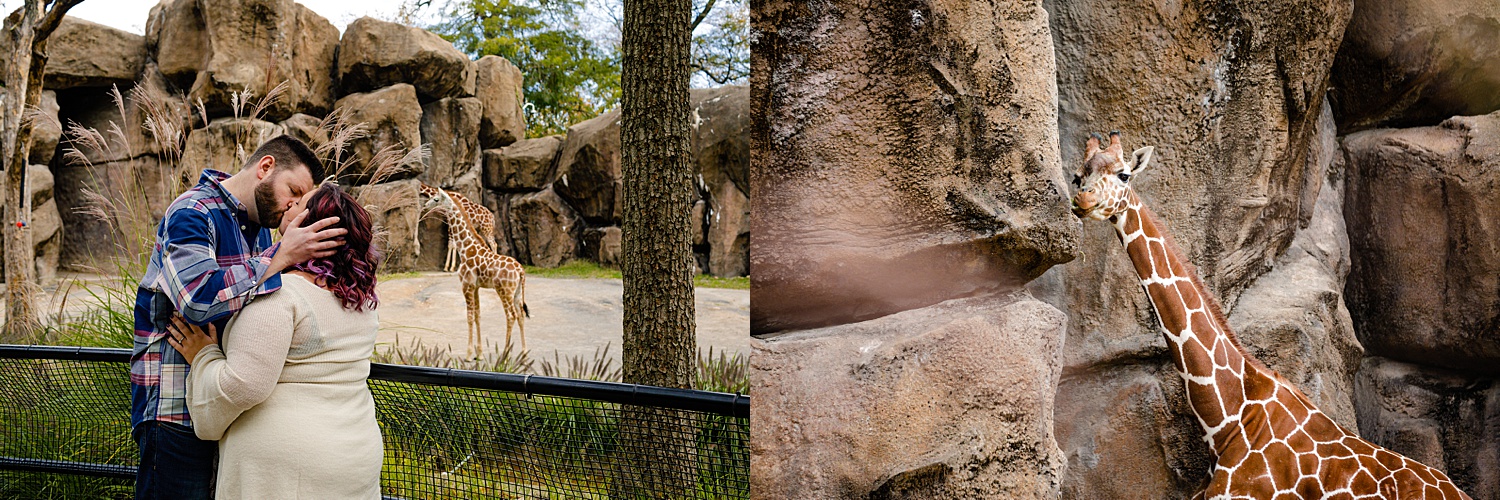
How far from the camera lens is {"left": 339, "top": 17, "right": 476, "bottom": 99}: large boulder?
43.4ft

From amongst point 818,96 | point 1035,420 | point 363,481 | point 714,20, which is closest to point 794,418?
point 1035,420

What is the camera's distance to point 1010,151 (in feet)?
5.92

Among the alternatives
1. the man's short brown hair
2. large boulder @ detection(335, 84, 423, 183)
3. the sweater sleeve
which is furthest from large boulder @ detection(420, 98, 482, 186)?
the sweater sleeve

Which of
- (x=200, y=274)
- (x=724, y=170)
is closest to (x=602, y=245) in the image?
(x=724, y=170)

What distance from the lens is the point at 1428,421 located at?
102 inches

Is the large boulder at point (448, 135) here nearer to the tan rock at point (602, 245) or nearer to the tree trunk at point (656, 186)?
the tan rock at point (602, 245)

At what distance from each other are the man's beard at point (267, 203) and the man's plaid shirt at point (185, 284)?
0.06 metres

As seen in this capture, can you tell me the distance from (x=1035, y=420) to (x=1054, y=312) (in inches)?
8.6

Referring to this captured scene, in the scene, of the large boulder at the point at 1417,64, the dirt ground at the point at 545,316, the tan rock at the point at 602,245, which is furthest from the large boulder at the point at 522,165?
the large boulder at the point at 1417,64

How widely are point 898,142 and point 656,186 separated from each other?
91.3 inches

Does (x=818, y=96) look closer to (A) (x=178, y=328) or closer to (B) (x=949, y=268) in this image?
(B) (x=949, y=268)

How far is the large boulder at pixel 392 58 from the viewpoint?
43.4ft

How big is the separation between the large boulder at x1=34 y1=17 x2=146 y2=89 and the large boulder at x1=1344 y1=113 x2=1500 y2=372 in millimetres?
13523

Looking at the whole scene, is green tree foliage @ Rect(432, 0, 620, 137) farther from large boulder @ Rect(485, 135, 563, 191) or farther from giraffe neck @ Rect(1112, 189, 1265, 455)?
giraffe neck @ Rect(1112, 189, 1265, 455)
